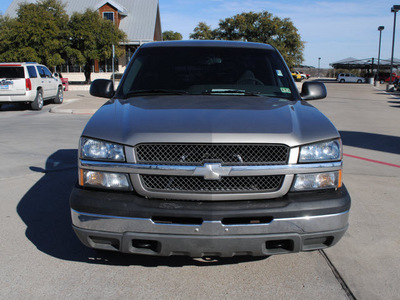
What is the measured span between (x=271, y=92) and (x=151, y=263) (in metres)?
1.97

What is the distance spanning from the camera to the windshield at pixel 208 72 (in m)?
4.09

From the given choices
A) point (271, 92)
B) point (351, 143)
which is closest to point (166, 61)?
point (271, 92)

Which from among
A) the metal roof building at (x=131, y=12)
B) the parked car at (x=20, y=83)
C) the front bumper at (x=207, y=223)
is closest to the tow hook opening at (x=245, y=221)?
the front bumper at (x=207, y=223)

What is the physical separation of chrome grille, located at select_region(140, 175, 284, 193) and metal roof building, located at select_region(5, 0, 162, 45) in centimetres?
3569

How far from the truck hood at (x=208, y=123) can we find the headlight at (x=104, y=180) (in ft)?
0.83

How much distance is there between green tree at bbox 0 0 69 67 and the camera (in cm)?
2870

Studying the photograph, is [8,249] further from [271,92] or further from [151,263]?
[271,92]

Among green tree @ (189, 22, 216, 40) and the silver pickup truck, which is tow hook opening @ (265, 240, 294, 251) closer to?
the silver pickup truck

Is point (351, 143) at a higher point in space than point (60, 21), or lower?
lower

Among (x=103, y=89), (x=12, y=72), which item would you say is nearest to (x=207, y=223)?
(x=103, y=89)

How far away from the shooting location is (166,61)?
4.41 m

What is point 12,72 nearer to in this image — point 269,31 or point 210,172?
point 210,172

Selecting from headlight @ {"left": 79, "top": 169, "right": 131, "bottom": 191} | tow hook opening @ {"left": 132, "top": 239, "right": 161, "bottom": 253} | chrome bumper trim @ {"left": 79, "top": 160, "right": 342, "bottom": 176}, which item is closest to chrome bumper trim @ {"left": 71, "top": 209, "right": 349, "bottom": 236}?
tow hook opening @ {"left": 132, "top": 239, "right": 161, "bottom": 253}

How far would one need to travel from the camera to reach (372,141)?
33.2 feet
